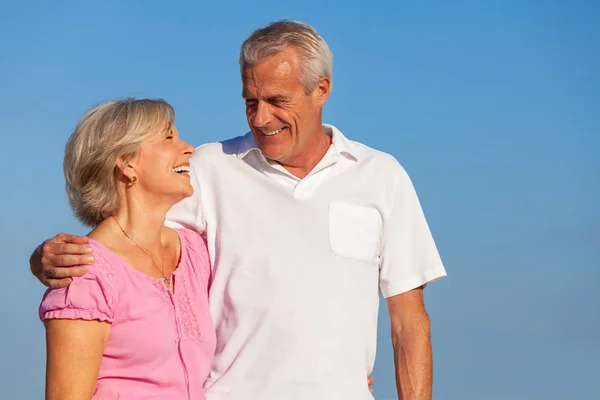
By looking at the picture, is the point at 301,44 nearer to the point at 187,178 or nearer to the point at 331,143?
the point at 331,143

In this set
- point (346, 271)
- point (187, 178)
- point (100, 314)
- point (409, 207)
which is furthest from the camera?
point (409, 207)

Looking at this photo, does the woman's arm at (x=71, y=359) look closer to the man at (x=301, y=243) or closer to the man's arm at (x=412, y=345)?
the man at (x=301, y=243)

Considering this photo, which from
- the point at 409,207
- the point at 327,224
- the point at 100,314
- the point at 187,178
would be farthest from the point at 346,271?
the point at 100,314

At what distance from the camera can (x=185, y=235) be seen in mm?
4102

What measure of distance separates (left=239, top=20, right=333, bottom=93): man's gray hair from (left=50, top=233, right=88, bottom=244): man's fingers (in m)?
1.15

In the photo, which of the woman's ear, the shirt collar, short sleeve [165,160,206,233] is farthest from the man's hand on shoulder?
the shirt collar

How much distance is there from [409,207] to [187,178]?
108cm

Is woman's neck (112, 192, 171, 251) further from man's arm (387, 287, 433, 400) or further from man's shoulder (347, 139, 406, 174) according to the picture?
man's arm (387, 287, 433, 400)

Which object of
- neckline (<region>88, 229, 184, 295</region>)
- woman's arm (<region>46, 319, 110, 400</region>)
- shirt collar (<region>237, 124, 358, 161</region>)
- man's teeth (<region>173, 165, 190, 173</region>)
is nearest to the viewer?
woman's arm (<region>46, 319, 110, 400</region>)

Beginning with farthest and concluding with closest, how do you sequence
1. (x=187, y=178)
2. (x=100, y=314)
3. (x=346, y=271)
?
(x=346, y=271) < (x=187, y=178) < (x=100, y=314)

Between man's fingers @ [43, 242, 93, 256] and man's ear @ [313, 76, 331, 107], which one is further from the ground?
man's ear @ [313, 76, 331, 107]

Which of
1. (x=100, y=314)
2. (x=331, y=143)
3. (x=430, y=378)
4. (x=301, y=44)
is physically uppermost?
(x=301, y=44)

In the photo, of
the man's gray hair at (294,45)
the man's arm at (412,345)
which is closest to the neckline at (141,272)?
the man's gray hair at (294,45)

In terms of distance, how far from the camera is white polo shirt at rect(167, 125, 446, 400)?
3.98 metres
